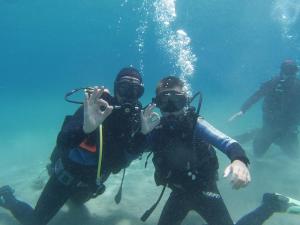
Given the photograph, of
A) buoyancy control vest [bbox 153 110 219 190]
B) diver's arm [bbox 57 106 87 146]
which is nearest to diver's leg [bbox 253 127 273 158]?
buoyancy control vest [bbox 153 110 219 190]

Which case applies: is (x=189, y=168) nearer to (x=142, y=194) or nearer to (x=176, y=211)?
(x=176, y=211)

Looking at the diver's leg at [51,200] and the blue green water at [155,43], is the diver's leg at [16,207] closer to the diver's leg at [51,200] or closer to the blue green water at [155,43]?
the diver's leg at [51,200]

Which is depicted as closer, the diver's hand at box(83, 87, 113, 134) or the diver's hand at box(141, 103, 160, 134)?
the diver's hand at box(83, 87, 113, 134)

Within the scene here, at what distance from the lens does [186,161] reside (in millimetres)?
5352

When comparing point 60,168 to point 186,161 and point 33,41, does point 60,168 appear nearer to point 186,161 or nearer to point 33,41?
point 186,161

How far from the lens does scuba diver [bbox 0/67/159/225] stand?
5.41m

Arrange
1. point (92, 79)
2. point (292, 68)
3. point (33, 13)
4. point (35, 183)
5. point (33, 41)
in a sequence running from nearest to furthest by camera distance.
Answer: point (35, 183)
point (292, 68)
point (33, 13)
point (33, 41)
point (92, 79)

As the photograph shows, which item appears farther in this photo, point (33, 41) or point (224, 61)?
point (33, 41)

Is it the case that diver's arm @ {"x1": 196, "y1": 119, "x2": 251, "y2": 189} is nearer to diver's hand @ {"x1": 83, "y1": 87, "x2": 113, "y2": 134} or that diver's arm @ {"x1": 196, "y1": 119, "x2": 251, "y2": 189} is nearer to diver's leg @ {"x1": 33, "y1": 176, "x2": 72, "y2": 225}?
diver's hand @ {"x1": 83, "y1": 87, "x2": 113, "y2": 134}

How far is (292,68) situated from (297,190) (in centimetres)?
386

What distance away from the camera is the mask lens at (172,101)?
5.40m

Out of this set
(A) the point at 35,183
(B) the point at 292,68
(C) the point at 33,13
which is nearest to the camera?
(A) the point at 35,183

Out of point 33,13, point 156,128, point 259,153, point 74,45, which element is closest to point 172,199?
point 156,128

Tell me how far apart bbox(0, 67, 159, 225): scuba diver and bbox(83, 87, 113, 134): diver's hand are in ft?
0.32
